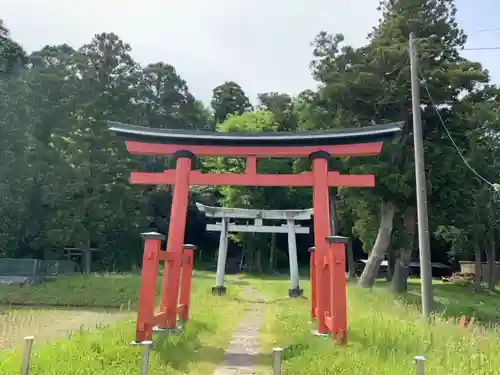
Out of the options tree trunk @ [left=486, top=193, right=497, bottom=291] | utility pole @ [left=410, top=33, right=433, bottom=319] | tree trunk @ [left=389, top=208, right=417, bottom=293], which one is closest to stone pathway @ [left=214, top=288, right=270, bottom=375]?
utility pole @ [left=410, top=33, right=433, bottom=319]

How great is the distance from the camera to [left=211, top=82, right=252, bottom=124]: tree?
5125 cm

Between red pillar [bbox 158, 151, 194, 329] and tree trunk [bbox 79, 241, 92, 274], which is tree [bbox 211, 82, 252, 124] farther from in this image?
red pillar [bbox 158, 151, 194, 329]

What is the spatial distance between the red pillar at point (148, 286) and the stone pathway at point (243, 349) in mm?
1374

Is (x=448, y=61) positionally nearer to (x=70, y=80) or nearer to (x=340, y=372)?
(x=340, y=372)

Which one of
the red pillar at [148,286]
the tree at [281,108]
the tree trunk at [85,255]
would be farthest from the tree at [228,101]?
the red pillar at [148,286]

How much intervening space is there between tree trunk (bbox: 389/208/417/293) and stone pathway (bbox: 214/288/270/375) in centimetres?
1058

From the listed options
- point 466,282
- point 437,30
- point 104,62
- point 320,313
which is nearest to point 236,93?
point 104,62

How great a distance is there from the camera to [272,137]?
1078 cm

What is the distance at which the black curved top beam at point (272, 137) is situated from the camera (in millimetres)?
10617

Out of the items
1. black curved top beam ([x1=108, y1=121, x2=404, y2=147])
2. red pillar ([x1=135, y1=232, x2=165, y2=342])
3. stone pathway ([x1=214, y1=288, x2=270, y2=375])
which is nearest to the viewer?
stone pathway ([x1=214, y1=288, x2=270, y2=375])

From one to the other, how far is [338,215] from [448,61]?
1588 centimetres

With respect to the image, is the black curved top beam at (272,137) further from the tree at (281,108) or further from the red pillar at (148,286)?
the tree at (281,108)

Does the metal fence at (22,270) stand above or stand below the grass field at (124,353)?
above

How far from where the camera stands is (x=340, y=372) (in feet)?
Result: 20.3
